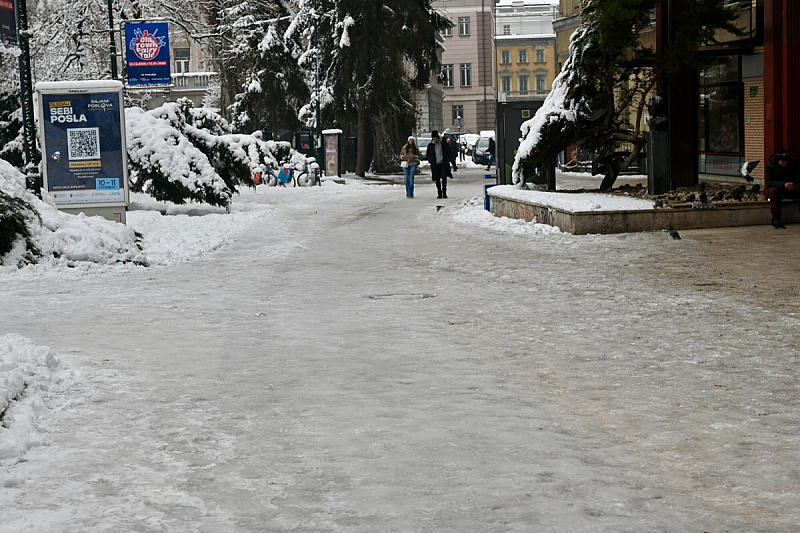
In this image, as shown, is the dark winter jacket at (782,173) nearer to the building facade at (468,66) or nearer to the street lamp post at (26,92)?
the street lamp post at (26,92)

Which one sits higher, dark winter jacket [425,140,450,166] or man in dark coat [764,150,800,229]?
dark winter jacket [425,140,450,166]

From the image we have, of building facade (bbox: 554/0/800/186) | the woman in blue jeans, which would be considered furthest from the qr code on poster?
the woman in blue jeans

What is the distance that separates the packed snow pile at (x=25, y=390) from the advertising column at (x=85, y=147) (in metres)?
10.3

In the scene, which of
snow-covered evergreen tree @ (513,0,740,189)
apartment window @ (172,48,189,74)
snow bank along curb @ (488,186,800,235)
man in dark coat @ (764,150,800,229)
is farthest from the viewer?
apartment window @ (172,48,189,74)

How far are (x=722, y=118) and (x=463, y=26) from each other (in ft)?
315

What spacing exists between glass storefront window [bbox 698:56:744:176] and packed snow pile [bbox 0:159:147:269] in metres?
15.3

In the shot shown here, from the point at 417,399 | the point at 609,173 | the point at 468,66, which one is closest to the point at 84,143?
the point at 609,173

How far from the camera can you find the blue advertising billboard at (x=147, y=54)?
102 ft

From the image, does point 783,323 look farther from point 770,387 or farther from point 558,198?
point 558,198

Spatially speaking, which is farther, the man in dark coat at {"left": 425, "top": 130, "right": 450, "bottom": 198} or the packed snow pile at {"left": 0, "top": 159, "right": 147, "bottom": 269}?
the man in dark coat at {"left": 425, "top": 130, "right": 450, "bottom": 198}

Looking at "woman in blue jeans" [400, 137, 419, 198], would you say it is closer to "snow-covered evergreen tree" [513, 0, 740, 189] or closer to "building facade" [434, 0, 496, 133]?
"snow-covered evergreen tree" [513, 0, 740, 189]

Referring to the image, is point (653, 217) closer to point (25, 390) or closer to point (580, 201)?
point (580, 201)

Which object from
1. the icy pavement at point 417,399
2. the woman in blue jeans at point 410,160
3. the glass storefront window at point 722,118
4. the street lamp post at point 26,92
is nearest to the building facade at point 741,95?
the glass storefront window at point 722,118

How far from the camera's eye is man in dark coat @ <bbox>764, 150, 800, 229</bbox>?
17.8 m
